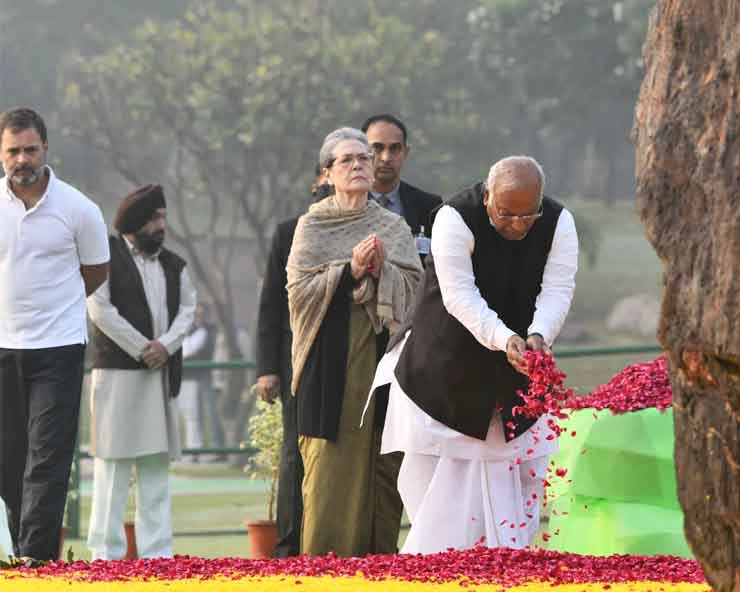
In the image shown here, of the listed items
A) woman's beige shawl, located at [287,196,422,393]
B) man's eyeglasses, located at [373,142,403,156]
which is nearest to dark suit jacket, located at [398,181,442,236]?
man's eyeglasses, located at [373,142,403,156]

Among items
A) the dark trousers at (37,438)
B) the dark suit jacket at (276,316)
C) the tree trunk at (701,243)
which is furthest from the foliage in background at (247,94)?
the tree trunk at (701,243)

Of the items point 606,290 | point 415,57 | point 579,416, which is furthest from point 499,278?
point 606,290

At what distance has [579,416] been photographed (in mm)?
10234

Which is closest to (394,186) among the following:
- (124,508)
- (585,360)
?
(124,508)

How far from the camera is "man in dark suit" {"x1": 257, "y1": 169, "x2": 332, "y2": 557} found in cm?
1038

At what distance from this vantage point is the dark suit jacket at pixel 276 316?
10.5 meters

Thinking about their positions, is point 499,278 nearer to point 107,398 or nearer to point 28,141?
point 28,141

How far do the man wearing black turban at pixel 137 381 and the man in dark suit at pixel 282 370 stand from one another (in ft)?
4.30

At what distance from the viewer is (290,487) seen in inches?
410

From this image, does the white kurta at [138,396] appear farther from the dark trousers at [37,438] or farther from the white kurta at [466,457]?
the white kurta at [466,457]

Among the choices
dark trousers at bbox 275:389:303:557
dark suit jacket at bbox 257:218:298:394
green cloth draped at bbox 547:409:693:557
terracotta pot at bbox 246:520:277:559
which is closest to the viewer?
green cloth draped at bbox 547:409:693:557

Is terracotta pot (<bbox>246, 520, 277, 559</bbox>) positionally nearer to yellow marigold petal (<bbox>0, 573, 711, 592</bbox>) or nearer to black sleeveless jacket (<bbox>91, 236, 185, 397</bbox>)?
black sleeveless jacket (<bbox>91, 236, 185, 397</bbox>)

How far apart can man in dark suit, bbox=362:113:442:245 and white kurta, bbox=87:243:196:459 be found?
6.21 feet

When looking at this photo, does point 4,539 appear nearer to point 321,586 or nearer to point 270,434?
point 321,586
